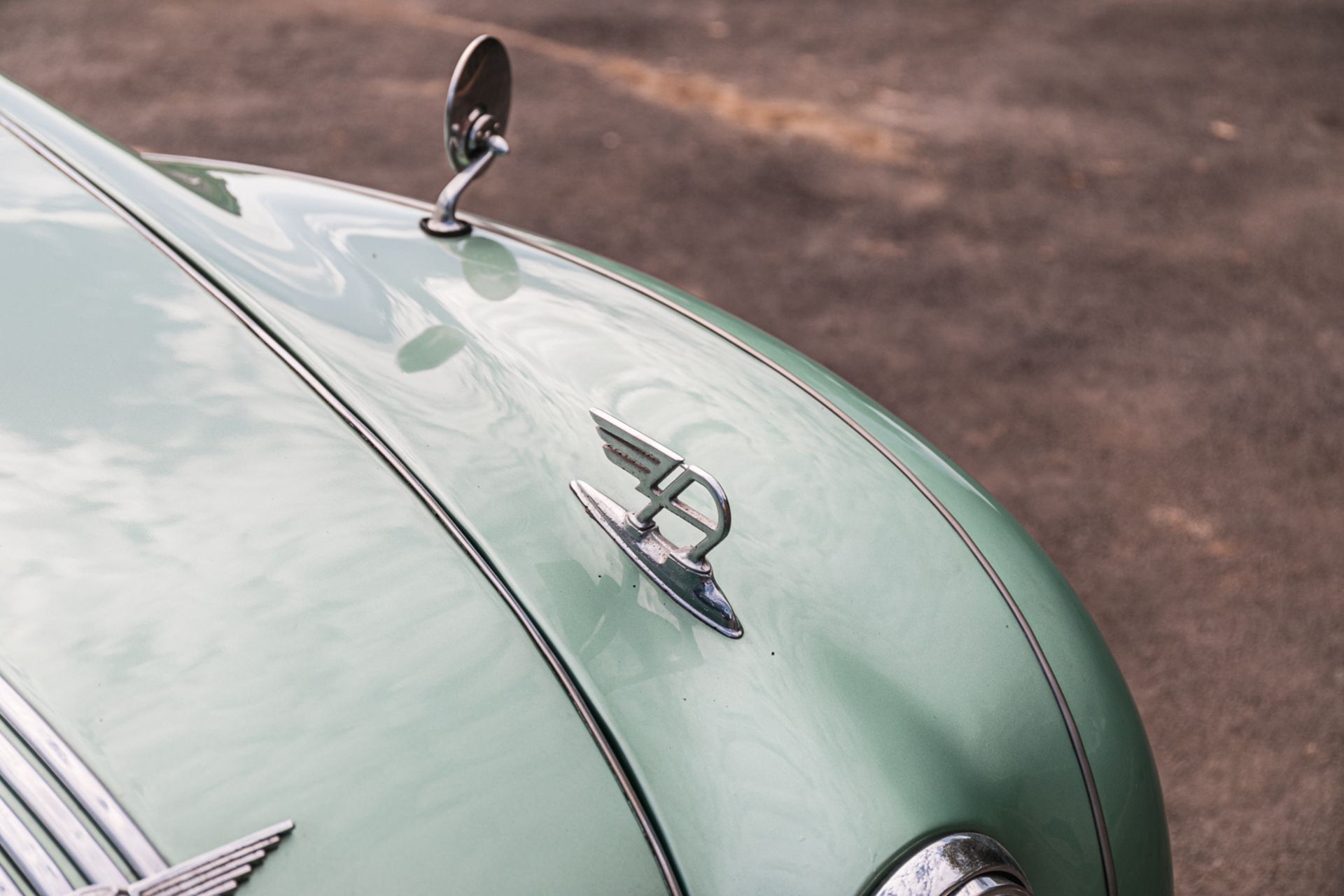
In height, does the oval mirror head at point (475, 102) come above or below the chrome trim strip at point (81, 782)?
above

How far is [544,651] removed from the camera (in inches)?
44.7

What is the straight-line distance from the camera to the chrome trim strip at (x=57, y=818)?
91 centimetres

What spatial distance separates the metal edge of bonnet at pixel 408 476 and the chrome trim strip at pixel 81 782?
41 centimetres

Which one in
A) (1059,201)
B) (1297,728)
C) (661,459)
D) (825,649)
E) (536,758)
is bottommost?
(1297,728)

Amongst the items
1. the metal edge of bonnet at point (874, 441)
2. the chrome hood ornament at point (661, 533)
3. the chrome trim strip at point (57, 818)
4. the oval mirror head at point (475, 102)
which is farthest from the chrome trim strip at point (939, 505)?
the chrome trim strip at point (57, 818)

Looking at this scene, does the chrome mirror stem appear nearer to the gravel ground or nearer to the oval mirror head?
the oval mirror head

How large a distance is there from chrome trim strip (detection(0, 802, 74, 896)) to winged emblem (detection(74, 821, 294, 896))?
0.09 ft

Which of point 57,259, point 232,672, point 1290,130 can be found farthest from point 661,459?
point 1290,130

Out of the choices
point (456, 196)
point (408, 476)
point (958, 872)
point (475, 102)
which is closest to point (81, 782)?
point (408, 476)

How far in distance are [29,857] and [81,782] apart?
7cm

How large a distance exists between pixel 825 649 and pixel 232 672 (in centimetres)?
67

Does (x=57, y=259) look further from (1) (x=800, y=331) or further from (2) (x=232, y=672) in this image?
(1) (x=800, y=331)

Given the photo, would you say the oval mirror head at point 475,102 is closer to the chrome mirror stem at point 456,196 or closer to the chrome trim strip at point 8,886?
the chrome mirror stem at point 456,196

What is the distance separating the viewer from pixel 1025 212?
4.34 m
